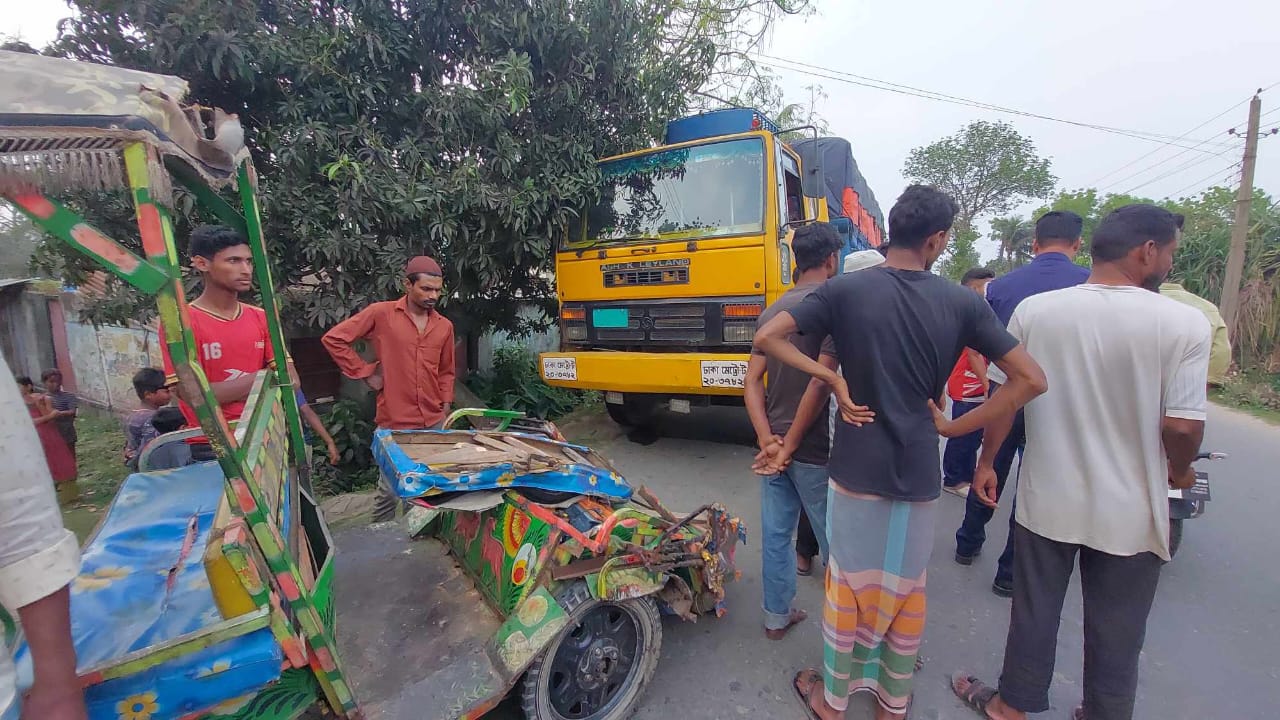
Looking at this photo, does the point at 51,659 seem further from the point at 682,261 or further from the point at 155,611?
the point at 682,261

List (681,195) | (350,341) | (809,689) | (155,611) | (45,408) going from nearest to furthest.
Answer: (155,611) → (809,689) → (350,341) → (681,195) → (45,408)

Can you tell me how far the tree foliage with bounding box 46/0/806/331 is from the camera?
13.4 ft

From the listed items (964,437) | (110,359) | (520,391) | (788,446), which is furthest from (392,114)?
(110,359)

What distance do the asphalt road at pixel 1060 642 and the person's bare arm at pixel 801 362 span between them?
129cm

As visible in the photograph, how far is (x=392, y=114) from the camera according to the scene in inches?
191

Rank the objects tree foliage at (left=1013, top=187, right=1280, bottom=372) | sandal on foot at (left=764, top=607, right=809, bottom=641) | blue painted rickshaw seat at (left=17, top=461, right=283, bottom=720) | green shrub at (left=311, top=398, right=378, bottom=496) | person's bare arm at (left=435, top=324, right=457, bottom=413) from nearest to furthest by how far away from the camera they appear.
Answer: blue painted rickshaw seat at (left=17, top=461, right=283, bottom=720)
sandal on foot at (left=764, top=607, right=809, bottom=641)
person's bare arm at (left=435, top=324, right=457, bottom=413)
green shrub at (left=311, top=398, right=378, bottom=496)
tree foliage at (left=1013, top=187, right=1280, bottom=372)

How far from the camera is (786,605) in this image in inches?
104

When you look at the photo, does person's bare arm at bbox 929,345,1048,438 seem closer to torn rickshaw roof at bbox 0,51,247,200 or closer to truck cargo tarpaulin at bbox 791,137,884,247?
torn rickshaw roof at bbox 0,51,247,200

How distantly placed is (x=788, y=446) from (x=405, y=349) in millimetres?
2181

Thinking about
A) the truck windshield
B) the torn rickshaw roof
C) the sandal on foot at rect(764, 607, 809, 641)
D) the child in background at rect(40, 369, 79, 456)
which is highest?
the truck windshield

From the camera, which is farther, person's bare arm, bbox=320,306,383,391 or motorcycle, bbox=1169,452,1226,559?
person's bare arm, bbox=320,306,383,391

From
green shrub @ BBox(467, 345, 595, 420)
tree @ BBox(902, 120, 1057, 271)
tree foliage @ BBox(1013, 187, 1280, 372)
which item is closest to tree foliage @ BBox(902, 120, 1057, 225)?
tree @ BBox(902, 120, 1057, 271)

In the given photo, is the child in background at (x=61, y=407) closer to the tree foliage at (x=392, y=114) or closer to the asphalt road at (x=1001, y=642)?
the tree foliage at (x=392, y=114)

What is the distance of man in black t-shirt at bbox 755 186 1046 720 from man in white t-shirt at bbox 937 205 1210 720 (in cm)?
24
